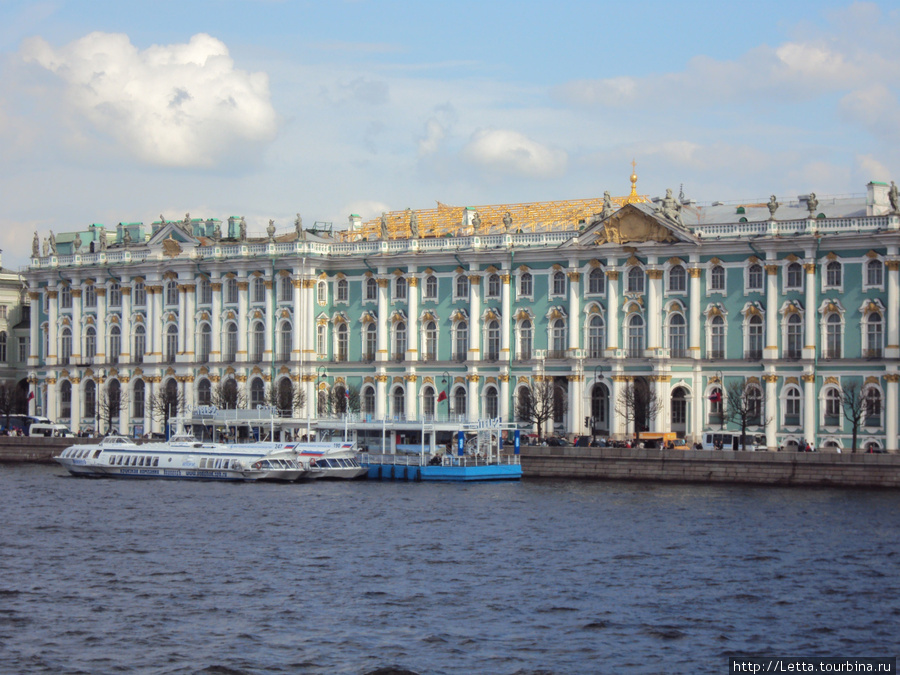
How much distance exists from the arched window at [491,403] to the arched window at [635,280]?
833 centimetres

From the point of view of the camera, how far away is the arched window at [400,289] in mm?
78125

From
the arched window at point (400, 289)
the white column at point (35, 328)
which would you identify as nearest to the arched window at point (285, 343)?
the arched window at point (400, 289)

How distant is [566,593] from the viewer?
35.4 meters

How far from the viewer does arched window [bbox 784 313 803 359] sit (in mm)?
67500

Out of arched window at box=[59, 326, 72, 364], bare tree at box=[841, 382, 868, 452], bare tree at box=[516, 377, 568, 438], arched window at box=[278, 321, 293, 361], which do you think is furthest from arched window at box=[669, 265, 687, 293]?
arched window at box=[59, 326, 72, 364]

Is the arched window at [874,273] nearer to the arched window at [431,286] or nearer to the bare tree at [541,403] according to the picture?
the bare tree at [541,403]

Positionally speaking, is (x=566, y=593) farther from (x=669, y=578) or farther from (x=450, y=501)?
(x=450, y=501)

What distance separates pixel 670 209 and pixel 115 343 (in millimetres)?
32673

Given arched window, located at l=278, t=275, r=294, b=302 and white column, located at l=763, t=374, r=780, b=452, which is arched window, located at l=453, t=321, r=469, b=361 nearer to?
arched window, located at l=278, t=275, r=294, b=302

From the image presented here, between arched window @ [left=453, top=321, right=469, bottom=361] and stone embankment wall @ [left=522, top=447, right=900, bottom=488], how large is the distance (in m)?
11.8

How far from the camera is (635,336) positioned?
234ft

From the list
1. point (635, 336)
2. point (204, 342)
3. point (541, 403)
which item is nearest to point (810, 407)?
point (635, 336)

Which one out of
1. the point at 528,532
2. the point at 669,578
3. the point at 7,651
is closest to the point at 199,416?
the point at 528,532

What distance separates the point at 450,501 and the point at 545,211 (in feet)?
Answer: 84.3
